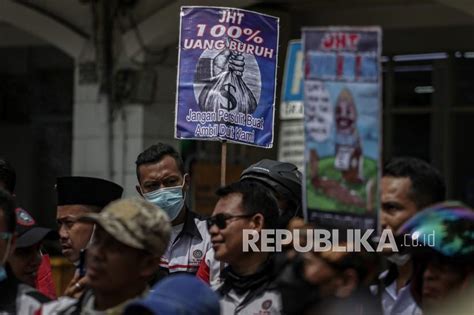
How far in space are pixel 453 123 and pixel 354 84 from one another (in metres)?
8.78

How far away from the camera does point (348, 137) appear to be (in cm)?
475

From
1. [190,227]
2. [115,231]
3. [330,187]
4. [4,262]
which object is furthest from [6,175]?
[330,187]

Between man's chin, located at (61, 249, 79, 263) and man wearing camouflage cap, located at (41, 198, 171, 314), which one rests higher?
man wearing camouflage cap, located at (41, 198, 171, 314)

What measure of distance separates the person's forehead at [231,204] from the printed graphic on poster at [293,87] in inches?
160

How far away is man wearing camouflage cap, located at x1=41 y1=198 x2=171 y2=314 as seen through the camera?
4.87m

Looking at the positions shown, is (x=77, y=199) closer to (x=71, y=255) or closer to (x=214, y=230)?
(x=71, y=255)

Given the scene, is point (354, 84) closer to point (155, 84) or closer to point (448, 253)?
point (448, 253)

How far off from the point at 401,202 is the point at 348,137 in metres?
1.00

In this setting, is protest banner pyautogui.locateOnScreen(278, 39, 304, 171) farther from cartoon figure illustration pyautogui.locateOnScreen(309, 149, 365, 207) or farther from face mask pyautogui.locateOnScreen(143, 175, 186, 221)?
cartoon figure illustration pyautogui.locateOnScreen(309, 149, 365, 207)

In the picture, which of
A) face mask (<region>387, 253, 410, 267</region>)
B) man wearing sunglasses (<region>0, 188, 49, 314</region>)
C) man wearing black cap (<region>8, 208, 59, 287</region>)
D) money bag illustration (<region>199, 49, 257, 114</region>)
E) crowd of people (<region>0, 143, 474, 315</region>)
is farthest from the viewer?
money bag illustration (<region>199, 49, 257, 114</region>)

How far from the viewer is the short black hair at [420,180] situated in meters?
5.68

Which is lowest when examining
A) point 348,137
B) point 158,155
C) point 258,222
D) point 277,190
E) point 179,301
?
point 179,301

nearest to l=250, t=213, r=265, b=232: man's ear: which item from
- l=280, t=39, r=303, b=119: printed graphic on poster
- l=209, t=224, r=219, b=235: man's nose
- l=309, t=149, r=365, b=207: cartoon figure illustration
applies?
l=209, t=224, r=219, b=235: man's nose

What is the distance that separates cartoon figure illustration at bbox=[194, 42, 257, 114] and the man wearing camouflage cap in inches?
83.5
